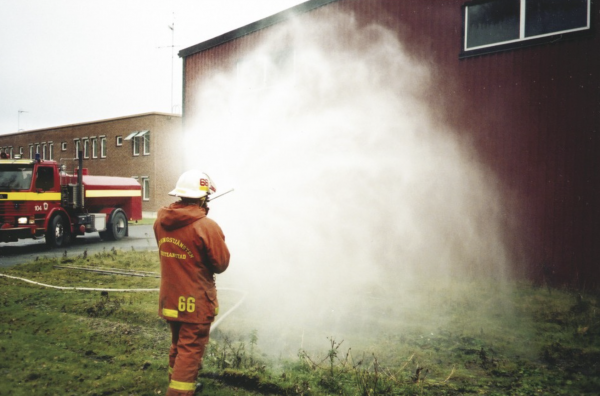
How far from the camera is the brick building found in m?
32.3

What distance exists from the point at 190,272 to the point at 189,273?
0.01 metres

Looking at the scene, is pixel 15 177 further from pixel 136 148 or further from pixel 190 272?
pixel 136 148

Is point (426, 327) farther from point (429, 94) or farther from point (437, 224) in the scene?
point (429, 94)

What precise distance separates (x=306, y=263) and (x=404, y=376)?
604 cm

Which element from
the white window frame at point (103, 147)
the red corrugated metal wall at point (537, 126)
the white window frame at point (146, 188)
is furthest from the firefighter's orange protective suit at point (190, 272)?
the white window frame at point (103, 147)

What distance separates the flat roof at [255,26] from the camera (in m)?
11.7

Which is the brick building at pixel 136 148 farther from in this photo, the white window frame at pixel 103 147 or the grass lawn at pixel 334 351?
the grass lawn at pixel 334 351

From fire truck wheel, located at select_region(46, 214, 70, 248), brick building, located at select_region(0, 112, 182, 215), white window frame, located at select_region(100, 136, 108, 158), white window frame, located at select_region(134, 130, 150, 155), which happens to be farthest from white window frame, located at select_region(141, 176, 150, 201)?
fire truck wheel, located at select_region(46, 214, 70, 248)

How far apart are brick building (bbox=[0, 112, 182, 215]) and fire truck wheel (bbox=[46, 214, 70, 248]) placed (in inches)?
615

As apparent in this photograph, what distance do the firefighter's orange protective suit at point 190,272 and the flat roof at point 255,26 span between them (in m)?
9.25

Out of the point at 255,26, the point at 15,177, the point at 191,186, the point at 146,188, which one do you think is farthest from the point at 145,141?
the point at 191,186

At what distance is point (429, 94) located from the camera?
9.85 metres

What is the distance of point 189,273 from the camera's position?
3.59 metres

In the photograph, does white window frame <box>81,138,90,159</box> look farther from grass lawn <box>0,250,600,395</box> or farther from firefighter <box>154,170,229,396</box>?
firefighter <box>154,170,229,396</box>
